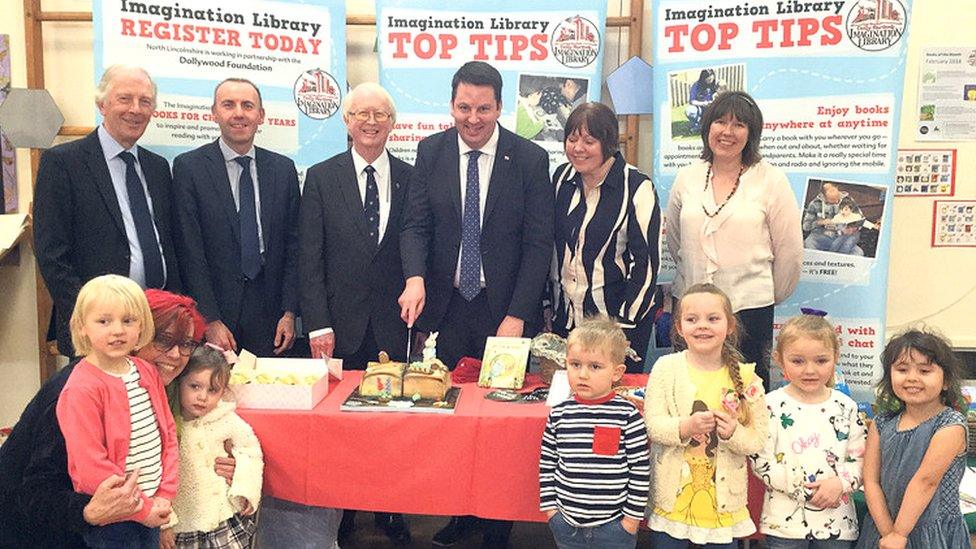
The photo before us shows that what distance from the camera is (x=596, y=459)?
6.94 feet

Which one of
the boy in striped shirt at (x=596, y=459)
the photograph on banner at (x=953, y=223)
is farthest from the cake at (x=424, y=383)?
the photograph on banner at (x=953, y=223)

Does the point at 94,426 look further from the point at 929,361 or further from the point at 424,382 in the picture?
the point at 929,361

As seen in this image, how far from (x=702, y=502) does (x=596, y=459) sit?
1.02 feet

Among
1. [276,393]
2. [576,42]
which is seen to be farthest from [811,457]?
[576,42]

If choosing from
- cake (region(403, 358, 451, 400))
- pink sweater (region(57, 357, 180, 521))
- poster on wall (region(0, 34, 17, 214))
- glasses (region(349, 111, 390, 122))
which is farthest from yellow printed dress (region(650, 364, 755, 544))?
poster on wall (region(0, 34, 17, 214))

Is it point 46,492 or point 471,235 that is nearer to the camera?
point 46,492

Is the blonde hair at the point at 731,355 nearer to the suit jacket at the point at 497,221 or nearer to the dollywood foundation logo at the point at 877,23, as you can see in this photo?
the suit jacket at the point at 497,221

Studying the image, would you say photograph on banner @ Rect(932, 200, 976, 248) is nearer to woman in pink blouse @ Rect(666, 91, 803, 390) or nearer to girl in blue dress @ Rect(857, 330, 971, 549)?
woman in pink blouse @ Rect(666, 91, 803, 390)

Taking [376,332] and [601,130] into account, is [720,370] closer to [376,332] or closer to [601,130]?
[601,130]

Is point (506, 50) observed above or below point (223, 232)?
above

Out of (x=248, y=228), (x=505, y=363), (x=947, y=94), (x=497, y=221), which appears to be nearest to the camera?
(x=505, y=363)

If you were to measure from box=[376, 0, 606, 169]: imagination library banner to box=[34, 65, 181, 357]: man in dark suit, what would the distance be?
1211 millimetres

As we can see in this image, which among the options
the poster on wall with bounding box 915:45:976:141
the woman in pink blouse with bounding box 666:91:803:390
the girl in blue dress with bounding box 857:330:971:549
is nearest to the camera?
the girl in blue dress with bounding box 857:330:971:549

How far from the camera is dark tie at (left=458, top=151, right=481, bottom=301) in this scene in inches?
115
